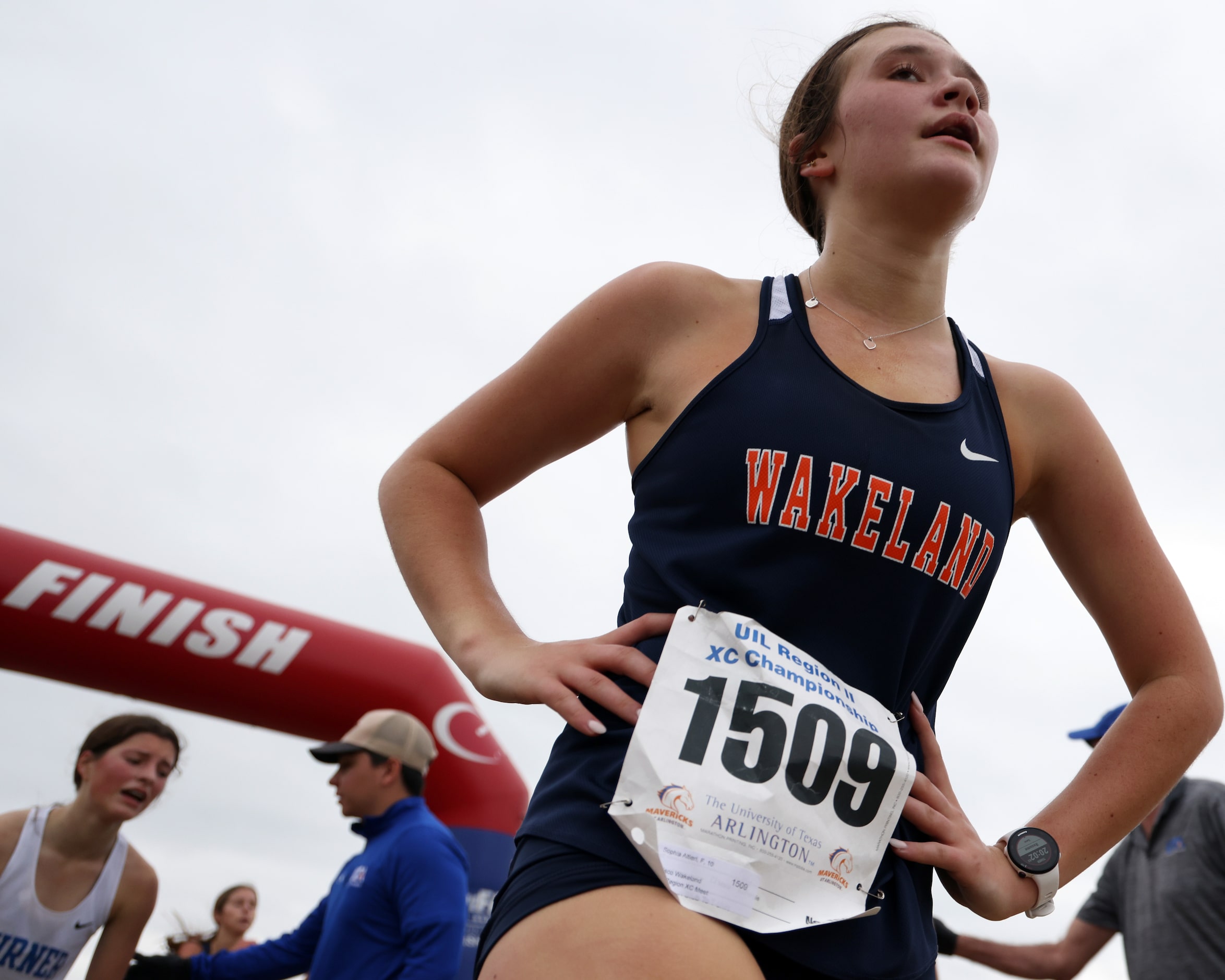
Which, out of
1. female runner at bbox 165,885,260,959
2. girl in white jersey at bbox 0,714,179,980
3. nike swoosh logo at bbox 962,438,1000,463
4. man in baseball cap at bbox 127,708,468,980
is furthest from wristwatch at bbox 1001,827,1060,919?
female runner at bbox 165,885,260,959

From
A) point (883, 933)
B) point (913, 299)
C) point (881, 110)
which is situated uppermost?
point (881, 110)

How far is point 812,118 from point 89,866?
4111 mm

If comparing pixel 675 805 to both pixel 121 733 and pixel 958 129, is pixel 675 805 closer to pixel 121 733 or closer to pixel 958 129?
pixel 958 129

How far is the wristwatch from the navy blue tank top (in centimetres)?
10

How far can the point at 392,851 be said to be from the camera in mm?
3918

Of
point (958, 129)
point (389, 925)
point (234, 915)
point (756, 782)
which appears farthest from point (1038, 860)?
point (234, 915)

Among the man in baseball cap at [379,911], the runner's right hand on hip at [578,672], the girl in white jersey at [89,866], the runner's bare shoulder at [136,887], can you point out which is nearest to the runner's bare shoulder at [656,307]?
the runner's right hand on hip at [578,672]

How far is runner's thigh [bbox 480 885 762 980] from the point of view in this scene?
0.89 metres

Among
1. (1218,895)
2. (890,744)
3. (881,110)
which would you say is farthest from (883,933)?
(1218,895)

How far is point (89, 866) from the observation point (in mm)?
4266

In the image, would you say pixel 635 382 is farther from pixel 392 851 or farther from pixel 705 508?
pixel 392 851

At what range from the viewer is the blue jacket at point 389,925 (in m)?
3.66

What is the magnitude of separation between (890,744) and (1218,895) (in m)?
2.93

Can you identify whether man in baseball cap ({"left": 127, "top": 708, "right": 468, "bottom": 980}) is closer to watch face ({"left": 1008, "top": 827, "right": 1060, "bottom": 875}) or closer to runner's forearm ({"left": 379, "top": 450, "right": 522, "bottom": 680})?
runner's forearm ({"left": 379, "top": 450, "right": 522, "bottom": 680})
